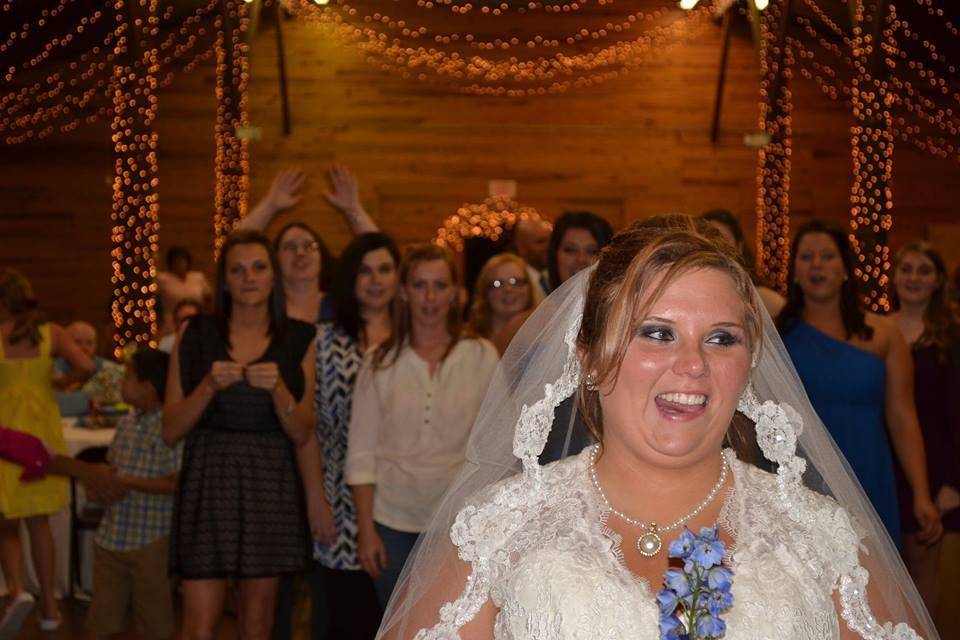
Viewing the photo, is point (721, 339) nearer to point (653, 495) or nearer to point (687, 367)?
point (687, 367)

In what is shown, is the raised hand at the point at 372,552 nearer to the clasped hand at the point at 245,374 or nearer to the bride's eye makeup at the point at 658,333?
the clasped hand at the point at 245,374

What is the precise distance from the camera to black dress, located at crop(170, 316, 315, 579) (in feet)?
13.5

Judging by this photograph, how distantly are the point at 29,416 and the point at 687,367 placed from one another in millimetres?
4965

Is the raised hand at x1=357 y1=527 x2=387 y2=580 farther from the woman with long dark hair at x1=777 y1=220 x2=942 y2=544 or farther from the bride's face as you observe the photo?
the bride's face

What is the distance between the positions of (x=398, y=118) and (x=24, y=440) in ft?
23.3

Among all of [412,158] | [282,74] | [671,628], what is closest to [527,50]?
[412,158]

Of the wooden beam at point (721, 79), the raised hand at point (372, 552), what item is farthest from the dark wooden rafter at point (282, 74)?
the raised hand at point (372, 552)

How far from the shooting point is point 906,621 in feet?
7.18

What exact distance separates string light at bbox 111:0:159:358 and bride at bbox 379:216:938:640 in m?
7.77

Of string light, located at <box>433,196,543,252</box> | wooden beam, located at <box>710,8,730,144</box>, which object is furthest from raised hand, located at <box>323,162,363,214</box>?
wooden beam, located at <box>710,8,730,144</box>

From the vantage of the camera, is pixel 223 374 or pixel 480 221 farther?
pixel 480 221

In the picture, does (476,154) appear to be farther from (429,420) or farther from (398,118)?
(429,420)

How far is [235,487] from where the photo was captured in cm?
418

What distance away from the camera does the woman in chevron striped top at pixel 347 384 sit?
168 inches
